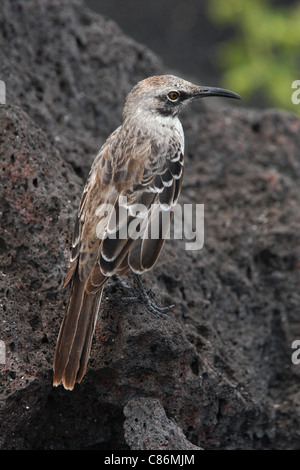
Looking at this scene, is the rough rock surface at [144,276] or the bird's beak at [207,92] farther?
the bird's beak at [207,92]

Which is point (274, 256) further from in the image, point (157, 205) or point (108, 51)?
point (108, 51)

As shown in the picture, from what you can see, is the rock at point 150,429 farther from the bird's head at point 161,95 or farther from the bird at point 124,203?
the bird's head at point 161,95

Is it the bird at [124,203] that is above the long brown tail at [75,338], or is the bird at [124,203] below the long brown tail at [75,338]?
above

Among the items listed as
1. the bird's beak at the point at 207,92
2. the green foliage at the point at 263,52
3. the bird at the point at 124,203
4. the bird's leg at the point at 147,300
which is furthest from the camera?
the green foliage at the point at 263,52

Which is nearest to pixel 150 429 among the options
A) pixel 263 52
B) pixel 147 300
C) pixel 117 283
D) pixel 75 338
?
pixel 75 338

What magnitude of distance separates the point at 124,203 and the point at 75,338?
0.98m

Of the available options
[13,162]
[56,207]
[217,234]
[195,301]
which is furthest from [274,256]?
[13,162]

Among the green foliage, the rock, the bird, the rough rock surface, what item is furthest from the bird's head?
the green foliage

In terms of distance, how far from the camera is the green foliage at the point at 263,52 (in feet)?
32.9

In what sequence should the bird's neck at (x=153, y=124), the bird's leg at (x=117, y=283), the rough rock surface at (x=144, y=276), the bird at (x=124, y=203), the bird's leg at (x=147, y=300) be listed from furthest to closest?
the bird's neck at (x=153, y=124), the bird's leg at (x=117, y=283), the bird's leg at (x=147, y=300), the rough rock surface at (x=144, y=276), the bird at (x=124, y=203)

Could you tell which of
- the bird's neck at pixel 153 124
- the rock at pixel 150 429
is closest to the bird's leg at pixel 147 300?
the rock at pixel 150 429

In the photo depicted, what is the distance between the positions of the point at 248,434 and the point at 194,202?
2.00 meters

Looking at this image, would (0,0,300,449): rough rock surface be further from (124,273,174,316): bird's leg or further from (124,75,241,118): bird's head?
(124,75,241,118): bird's head
